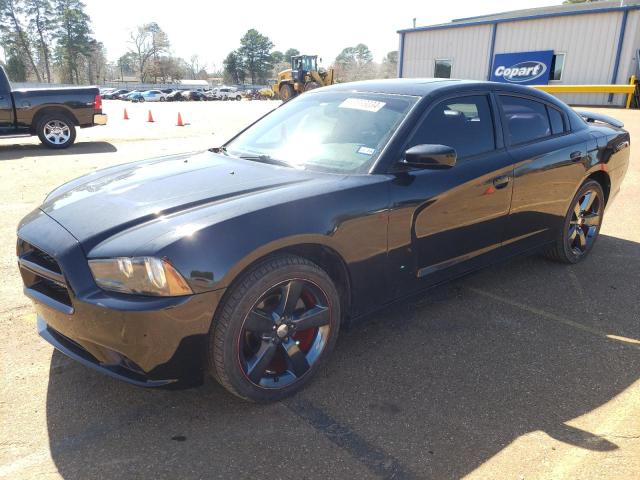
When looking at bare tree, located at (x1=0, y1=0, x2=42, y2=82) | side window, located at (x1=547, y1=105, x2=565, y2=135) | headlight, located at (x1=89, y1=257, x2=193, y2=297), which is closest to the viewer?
headlight, located at (x1=89, y1=257, x2=193, y2=297)

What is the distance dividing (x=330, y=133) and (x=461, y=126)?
2.99 ft

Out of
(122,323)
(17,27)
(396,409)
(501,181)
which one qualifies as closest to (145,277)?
(122,323)

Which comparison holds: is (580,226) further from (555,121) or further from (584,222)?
(555,121)

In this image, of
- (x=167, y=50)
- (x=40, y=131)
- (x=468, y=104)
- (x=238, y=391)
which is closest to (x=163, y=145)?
(x=40, y=131)

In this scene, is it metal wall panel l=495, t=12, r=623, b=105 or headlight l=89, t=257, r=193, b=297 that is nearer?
headlight l=89, t=257, r=193, b=297

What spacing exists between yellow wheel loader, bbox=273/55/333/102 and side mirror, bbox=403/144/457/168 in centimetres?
3032

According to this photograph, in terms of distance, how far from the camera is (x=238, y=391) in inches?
97.7

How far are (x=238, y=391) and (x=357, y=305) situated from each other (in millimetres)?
841

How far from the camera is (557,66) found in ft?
91.8

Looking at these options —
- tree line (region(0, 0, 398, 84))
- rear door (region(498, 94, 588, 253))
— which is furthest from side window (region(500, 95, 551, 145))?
tree line (region(0, 0, 398, 84))

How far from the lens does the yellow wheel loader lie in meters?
32.5

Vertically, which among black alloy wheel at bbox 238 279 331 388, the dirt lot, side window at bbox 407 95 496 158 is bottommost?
the dirt lot

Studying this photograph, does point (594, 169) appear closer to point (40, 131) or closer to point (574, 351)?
point (574, 351)

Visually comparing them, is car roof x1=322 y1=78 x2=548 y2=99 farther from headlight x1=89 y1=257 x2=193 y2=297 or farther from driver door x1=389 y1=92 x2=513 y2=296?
headlight x1=89 y1=257 x2=193 y2=297
